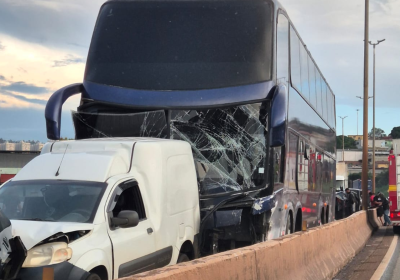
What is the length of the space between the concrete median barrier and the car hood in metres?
1.39

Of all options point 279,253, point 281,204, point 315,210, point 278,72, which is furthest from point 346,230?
point 279,253

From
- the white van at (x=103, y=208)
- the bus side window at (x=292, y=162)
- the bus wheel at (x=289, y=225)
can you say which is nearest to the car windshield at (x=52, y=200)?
the white van at (x=103, y=208)

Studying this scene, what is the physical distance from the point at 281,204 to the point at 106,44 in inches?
170

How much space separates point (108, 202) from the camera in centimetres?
760

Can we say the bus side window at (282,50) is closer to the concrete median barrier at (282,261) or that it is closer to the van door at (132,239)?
the concrete median barrier at (282,261)

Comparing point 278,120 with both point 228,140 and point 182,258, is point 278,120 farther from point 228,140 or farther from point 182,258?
A: point 182,258

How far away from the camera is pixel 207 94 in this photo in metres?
11.7

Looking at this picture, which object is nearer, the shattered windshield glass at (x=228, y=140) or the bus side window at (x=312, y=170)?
the shattered windshield glass at (x=228, y=140)

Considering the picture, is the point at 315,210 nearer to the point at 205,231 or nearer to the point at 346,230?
the point at 346,230

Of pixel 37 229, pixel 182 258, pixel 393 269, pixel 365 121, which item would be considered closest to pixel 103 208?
pixel 37 229

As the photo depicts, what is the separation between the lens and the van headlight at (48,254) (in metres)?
6.39

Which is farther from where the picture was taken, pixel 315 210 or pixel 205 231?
pixel 315 210

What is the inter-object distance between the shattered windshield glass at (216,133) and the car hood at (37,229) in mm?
4838

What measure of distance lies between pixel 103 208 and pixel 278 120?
4.73 metres
